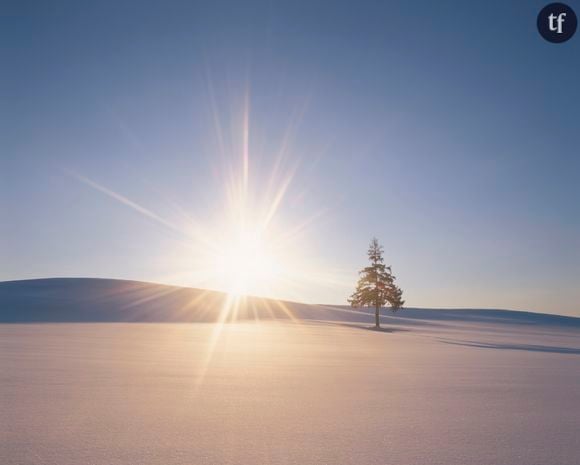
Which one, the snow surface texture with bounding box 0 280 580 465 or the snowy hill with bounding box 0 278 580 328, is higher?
the snowy hill with bounding box 0 278 580 328

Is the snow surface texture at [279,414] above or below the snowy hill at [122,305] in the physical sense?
below

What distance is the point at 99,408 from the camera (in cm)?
629

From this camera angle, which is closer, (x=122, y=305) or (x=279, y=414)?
(x=279, y=414)

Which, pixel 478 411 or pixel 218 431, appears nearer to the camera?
pixel 218 431

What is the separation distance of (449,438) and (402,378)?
4730 millimetres

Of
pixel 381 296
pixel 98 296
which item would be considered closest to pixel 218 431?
pixel 381 296

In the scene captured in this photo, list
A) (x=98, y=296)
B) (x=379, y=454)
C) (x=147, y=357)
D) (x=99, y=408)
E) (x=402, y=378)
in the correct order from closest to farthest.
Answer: (x=379, y=454), (x=99, y=408), (x=402, y=378), (x=147, y=357), (x=98, y=296)

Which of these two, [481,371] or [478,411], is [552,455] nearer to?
[478,411]

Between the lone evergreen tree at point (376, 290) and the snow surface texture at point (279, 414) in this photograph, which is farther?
the lone evergreen tree at point (376, 290)

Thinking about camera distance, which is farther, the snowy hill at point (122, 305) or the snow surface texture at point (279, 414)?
the snowy hill at point (122, 305)

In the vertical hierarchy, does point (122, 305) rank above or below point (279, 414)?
above

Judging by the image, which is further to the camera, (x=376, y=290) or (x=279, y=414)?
(x=376, y=290)

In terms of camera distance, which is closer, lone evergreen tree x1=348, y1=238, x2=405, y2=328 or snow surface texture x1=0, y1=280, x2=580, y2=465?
snow surface texture x1=0, y1=280, x2=580, y2=465

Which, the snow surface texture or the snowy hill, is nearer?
the snow surface texture
